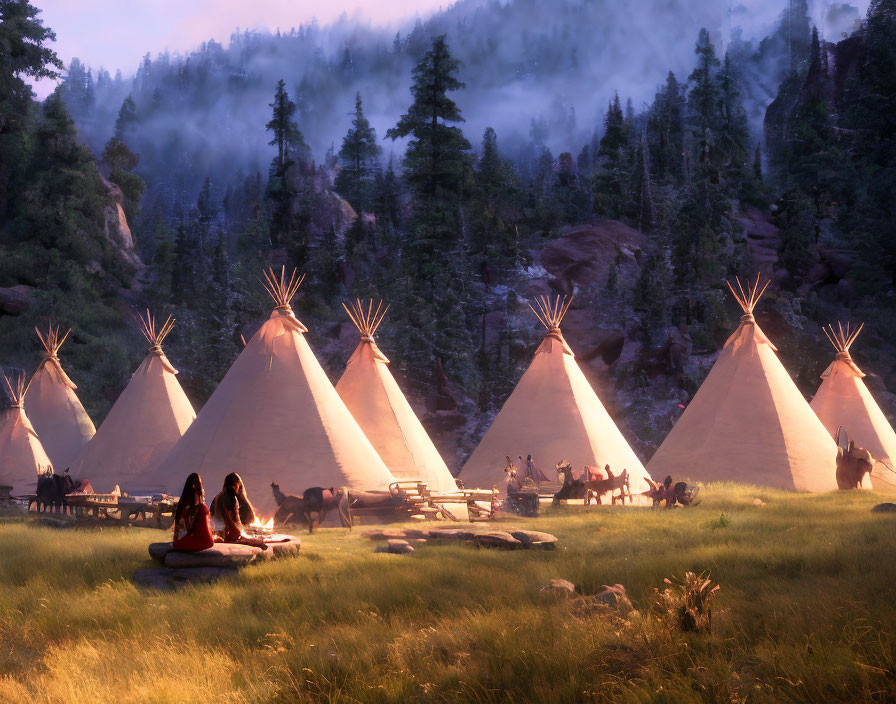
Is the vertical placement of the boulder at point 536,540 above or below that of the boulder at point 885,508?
below

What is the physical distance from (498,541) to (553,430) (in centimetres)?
794

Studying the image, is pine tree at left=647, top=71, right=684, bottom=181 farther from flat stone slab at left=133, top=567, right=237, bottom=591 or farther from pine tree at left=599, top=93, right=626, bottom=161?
flat stone slab at left=133, top=567, right=237, bottom=591

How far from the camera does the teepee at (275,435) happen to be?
43.9 feet

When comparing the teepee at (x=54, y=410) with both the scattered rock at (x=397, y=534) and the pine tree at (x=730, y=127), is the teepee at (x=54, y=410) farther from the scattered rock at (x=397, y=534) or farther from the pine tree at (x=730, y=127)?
the pine tree at (x=730, y=127)

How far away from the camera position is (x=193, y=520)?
7.78 meters

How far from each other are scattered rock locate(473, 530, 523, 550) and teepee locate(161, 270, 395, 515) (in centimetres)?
411

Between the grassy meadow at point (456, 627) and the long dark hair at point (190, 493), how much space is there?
83 centimetres

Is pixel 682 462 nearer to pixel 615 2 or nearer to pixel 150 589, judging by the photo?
pixel 150 589

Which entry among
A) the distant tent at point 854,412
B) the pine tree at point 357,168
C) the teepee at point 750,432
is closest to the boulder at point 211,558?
the teepee at point 750,432

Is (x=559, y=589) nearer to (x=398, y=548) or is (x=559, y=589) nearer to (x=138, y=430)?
(x=398, y=548)

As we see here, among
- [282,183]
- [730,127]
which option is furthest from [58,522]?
[730,127]

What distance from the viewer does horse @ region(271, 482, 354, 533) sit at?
11.8m

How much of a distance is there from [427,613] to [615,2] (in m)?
108

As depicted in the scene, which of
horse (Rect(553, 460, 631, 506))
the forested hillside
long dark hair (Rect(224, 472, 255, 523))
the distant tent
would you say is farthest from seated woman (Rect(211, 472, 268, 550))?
the forested hillside
